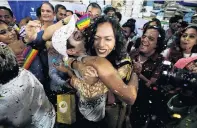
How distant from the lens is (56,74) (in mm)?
2006

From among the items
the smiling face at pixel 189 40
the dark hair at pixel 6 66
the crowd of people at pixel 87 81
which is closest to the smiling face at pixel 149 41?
the crowd of people at pixel 87 81

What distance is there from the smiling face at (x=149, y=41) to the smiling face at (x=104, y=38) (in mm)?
1098

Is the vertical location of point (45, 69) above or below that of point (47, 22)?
below

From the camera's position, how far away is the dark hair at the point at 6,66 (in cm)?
118

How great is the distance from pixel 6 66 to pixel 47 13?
6.33 ft

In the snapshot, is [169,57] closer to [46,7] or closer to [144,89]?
[144,89]

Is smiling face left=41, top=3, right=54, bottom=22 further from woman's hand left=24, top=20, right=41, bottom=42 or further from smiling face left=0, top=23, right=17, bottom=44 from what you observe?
smiling face left=0, top=23, right=17, bottom=44

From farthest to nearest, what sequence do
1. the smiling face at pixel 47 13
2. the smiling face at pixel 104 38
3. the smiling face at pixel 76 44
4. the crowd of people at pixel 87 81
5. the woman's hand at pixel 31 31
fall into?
the smiling face at pixel 47 13 → the woman's hand at pixel 31 31 → the smiling face at pixel 76 44 → the smiling face at pixel 104 38 → the crowd of people at pixel 87 81

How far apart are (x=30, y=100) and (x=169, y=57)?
1991mm

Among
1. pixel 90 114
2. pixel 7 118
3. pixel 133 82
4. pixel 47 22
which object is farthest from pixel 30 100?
pixel 47 22

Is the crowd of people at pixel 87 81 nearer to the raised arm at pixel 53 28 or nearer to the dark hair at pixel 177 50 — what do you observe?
the raised arm at pixel 53 28

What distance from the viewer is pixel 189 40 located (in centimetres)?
269

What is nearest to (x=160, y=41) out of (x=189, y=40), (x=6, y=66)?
(x=189, y=40)

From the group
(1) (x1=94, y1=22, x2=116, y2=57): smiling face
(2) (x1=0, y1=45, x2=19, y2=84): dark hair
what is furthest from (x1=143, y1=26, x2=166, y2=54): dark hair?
(2) (x1=0, y1=45, x2=19, y2=84): dark hair
